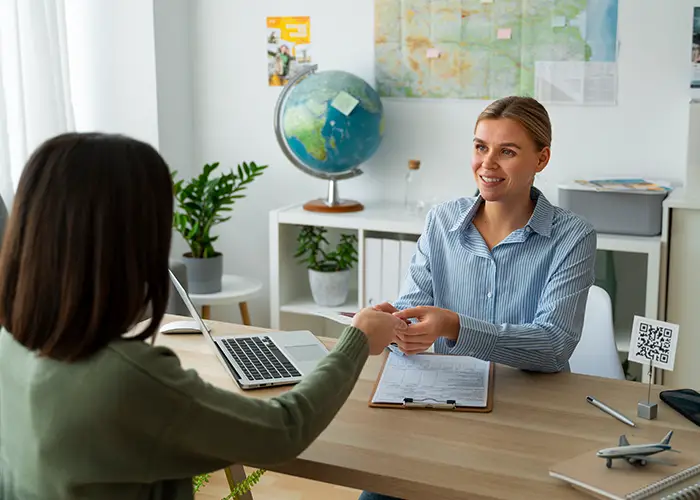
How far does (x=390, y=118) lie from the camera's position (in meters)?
3.55

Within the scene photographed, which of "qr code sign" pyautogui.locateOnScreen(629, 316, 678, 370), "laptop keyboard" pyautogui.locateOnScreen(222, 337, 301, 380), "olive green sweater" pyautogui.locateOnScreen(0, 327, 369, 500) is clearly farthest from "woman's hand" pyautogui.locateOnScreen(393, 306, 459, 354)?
"olive green sweater" pyautogui.locateOnScreen(0, 327, 369, 500)

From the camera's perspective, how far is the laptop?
1.76 metres

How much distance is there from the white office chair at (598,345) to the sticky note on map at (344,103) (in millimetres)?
1335

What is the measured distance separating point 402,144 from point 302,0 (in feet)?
2.31

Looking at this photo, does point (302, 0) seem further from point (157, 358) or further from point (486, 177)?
point (157, 358)

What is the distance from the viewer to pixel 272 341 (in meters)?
1.99

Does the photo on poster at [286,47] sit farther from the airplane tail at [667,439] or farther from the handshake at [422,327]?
the airplane tail at [667,439]

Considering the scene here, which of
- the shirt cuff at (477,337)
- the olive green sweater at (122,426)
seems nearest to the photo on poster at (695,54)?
the shirt cuff at (477,337)

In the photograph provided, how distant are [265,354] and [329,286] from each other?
1.61m

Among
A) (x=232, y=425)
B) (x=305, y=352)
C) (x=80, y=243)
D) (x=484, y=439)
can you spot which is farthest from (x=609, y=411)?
(x=80, y=243)

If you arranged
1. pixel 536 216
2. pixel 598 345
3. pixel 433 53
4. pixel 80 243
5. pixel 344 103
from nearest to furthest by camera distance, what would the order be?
pixel 80 243
pixel 536 216
pixel 598 345
pixel 344 103
pixel 433 53

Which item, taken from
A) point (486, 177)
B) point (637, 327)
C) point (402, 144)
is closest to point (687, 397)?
point (637, 327)

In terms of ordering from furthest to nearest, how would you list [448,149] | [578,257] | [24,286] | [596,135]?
[448,149] < [596,135] < [578,257] < [24,286]

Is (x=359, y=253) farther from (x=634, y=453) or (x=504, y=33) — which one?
(x=634, y=453)
